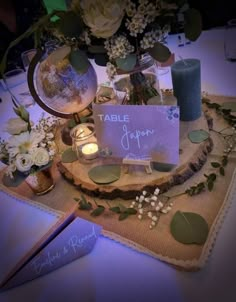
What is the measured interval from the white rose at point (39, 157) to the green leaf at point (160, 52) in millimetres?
381

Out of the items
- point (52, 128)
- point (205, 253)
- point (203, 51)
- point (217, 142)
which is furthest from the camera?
point (203, 51)

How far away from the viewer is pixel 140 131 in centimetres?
70

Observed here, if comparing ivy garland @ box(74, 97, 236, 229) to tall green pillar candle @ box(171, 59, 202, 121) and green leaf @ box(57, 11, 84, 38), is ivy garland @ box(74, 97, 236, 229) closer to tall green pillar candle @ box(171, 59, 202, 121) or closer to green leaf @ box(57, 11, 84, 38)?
tall green pillar candle @ box(171, 59, 202, 121)

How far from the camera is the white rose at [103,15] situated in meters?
0.58

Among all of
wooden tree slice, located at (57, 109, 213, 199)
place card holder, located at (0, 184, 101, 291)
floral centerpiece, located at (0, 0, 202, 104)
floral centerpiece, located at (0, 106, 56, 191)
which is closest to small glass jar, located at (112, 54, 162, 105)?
floral centerpiece, located at (0, 0, 202, 104)

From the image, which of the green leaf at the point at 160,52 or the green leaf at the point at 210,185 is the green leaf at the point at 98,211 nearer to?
the green leaf at the point at 210,185

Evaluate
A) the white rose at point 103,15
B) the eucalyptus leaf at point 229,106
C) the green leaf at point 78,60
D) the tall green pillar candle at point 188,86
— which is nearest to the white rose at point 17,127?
the green leaf at point 78,60

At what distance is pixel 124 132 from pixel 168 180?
0.55ft

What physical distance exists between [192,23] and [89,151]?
0.44 m

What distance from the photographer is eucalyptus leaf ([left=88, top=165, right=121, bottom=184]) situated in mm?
742

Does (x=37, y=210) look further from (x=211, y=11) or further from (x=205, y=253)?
(x=211, y=11)

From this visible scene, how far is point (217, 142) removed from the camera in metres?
0.83

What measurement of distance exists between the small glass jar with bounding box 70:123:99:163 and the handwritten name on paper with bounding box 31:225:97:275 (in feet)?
0.87

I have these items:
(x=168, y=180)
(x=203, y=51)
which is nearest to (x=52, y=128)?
(x=168, y=180)
